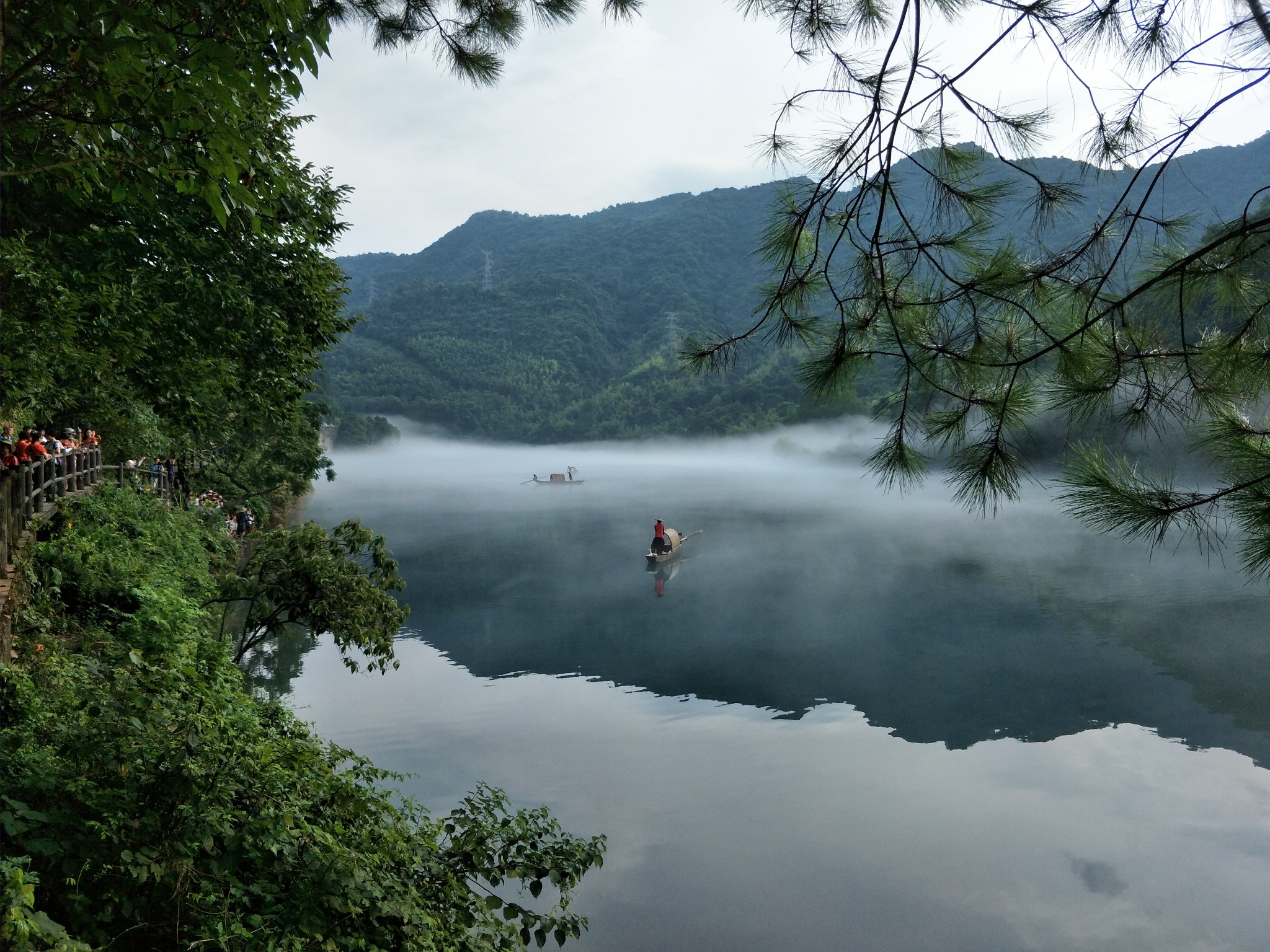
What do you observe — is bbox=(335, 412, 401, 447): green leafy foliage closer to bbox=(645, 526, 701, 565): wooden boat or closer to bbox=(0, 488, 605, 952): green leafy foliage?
bbox=(645, 526, 701, 565): wooden boat

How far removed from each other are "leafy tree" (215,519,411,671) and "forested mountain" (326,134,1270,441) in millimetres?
61059

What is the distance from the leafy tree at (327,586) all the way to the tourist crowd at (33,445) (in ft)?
7.56

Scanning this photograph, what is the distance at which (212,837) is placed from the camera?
3373 millimetres

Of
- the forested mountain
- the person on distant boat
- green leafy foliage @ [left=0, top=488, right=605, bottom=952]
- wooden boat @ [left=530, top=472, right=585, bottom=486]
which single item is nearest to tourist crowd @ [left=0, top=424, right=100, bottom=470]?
green leafy foliage @ [left=0, top=488, right=605, bottom=952]

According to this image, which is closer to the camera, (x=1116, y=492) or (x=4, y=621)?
(x=1116, y=492)

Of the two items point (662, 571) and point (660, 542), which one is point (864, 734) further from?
point (660, 542)

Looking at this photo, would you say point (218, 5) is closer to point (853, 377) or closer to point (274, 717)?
point (853, 377)

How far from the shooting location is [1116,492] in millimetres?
2623

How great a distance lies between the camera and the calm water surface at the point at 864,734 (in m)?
8.19

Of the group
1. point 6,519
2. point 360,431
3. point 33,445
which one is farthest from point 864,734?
point 360,431

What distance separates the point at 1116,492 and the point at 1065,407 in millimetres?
486

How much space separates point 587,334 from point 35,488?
120 meters

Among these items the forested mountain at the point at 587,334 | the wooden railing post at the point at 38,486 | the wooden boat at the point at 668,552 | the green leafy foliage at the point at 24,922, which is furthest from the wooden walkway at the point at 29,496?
the forested mountain at the point at 587,334

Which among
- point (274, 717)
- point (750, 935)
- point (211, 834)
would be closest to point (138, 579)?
point (274, 717)
